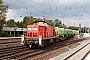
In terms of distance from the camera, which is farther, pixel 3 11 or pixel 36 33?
pixel 3 11

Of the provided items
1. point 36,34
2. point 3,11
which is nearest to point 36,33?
point 36,34

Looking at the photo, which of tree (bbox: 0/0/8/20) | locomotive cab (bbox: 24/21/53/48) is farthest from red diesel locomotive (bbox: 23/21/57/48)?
tree (bbox: 0/0/8/20)

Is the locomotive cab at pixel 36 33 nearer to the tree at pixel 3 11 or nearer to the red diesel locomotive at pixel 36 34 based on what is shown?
the red diesel locomotive at pixel 36 34

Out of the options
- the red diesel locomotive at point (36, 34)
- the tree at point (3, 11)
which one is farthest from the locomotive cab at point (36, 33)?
the tree at point (3, 11)

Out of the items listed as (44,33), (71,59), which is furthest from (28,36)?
(71,59)

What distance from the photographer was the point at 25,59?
14.8 metres

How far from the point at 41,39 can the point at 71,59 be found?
21.5ft

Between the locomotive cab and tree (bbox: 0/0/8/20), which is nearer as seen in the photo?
the locomotive cab

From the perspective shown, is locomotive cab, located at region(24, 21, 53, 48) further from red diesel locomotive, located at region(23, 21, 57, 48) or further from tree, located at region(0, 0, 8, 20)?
tree, located at region(0, 0, 8, 20)

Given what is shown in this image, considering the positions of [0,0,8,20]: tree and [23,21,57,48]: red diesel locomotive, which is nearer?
[23,21,57,48]: red diesel locomotive

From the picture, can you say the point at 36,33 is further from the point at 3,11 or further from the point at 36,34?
the point at 3,11

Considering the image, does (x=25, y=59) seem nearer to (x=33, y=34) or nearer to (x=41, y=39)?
(x=41, y=39)

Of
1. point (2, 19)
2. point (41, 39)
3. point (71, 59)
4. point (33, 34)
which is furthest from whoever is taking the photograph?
point (2, 19)

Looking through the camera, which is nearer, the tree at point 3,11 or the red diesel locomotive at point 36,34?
the red diesel locomotive at point 36,34
